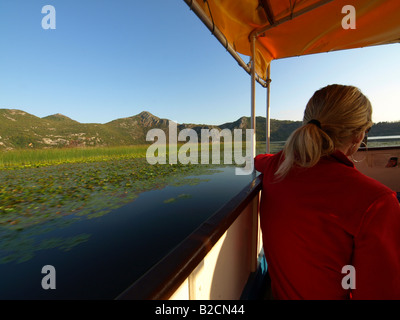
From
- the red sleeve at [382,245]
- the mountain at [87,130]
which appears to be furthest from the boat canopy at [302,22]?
the mountain at [87,130]

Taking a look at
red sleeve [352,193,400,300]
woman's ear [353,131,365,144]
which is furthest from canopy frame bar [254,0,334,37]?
red sleeve [352,193,400,300]

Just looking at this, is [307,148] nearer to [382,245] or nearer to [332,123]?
[332,123]

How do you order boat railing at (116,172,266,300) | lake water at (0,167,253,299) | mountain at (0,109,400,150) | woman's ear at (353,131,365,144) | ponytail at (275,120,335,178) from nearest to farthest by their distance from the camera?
1. boat railing at (116,172,266,300)
2. ponytail at (275,120,335,178)
3. woman's ear at (353,131,365,144)
4. lake water at (0,167,253,299)
5. mountain at (0,109,400,150)

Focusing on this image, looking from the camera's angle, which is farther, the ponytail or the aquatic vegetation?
the aquatic vegetation

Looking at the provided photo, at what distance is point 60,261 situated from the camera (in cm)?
271

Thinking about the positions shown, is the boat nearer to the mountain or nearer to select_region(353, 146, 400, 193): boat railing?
select_region(353, 146, 400, 193): boat railing

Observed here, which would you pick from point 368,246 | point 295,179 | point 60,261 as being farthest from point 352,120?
point 60,261

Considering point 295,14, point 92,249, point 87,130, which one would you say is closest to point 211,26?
point 295,14

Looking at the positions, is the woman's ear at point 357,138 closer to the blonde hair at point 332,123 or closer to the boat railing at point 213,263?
the blonde hair at point 332,123

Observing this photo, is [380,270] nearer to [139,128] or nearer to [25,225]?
[25,225]

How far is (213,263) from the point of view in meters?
0.73

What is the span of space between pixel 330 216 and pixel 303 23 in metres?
2.07

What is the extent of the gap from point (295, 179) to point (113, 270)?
3.07 metres

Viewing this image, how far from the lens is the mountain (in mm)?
31311
